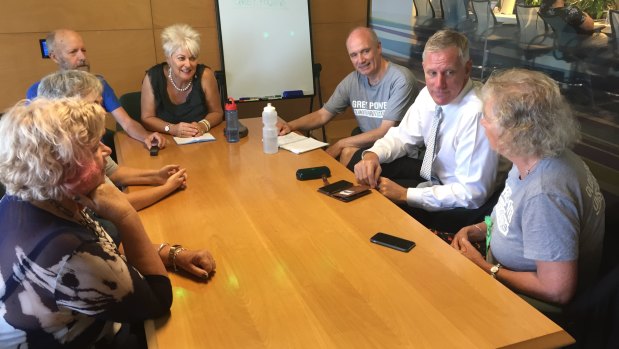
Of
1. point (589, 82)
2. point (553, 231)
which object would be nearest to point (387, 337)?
point (553, 231)

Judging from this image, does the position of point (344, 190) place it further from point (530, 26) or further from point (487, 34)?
point (487, 34)

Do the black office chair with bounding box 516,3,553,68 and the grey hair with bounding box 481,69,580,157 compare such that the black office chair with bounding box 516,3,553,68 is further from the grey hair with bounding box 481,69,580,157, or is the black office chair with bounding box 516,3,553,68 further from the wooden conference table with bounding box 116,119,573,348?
the wooden conference table with bounding box 116,119,573,348

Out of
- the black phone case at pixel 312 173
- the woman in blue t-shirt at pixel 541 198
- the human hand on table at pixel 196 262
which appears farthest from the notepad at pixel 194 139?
the woman in blue t-shirt at pixel 541 198

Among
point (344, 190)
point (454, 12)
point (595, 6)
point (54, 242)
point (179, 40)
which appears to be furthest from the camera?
point (454, 12)

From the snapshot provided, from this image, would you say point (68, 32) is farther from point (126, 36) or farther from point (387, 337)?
point (387, 337)

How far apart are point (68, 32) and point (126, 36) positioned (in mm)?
1024

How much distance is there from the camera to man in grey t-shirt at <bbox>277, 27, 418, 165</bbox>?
284 centimetres

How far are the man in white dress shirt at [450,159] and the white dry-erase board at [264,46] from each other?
1.98 metres

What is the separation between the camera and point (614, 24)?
221cm

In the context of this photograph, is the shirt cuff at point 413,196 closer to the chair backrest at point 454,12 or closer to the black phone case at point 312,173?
the black phone case at point 312,173

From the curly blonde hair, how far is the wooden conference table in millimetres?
407

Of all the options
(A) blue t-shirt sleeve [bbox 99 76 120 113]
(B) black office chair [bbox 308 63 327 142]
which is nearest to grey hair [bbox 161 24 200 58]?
(A) blue t-shirt sleeve [bbox 99 76 120 113]

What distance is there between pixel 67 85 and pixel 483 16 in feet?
8.10

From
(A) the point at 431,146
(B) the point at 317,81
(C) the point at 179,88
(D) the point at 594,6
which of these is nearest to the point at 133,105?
(C) the point at 179,88
